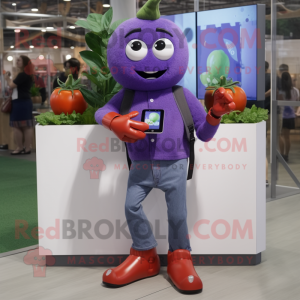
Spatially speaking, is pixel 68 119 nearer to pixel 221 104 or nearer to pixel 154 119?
pixel 154 119

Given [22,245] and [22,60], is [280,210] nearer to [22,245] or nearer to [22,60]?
[22,245]

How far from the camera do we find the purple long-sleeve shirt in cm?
252

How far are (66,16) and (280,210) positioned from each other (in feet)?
19.3

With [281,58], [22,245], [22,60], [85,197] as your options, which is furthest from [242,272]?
[22,60]

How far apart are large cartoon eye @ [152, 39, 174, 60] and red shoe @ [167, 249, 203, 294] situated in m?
1.05

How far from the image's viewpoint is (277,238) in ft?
11.1

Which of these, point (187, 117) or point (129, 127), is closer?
point (129, 127)

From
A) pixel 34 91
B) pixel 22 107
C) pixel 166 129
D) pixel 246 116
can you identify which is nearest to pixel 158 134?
pixel 166 129

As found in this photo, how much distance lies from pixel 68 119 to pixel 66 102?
11 cm

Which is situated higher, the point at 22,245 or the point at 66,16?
the point at 66,16

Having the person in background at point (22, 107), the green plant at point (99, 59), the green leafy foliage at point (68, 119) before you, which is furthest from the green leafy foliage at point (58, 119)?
the person in background at point (22, 107)

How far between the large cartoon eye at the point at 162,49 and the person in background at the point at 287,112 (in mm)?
2840

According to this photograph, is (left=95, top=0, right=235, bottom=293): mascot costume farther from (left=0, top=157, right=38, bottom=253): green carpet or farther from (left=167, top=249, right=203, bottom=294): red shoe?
(left=0, top=157, right=38, bottom=253): green carpet

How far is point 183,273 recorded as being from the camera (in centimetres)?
251
